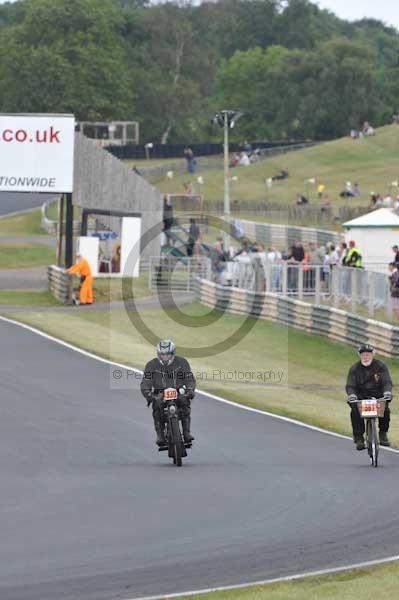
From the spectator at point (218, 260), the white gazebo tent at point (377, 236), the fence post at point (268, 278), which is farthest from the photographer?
the spectator at point (218, 260)

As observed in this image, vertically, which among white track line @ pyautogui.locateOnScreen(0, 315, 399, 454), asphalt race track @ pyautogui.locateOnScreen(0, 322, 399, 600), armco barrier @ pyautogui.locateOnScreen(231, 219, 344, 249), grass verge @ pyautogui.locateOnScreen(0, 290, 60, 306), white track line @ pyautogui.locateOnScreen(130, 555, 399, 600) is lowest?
white track line @ pyautogui.locateOnScreen(130, 555, 399, 600)

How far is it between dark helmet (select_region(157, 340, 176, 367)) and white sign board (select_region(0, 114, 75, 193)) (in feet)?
91.4

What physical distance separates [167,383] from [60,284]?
26.2 metres

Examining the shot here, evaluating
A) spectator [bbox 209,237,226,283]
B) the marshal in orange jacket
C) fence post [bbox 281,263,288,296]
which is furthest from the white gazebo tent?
the marshal in orange jacket

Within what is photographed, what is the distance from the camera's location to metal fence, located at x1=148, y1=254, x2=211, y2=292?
159ft

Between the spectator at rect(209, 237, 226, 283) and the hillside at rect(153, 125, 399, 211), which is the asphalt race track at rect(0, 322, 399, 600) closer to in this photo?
the spectator at rect(209, 237, 226, 283)

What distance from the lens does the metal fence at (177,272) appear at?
4853cm

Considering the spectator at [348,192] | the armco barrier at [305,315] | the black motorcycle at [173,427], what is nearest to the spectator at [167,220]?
the armco barrier at [305,315]

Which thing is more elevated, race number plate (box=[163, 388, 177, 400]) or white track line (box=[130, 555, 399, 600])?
race number plate (box=[163, 388, 177, 400])

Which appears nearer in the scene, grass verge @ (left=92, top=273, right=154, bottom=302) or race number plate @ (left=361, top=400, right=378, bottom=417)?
race number plate @ (left=361, top=400, right=378, bottom=417)

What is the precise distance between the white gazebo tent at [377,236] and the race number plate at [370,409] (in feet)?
83.9

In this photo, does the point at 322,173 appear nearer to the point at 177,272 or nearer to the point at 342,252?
the point at 177,272

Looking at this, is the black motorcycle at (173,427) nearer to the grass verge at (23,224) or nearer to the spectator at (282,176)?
the grass verge at (23,224)

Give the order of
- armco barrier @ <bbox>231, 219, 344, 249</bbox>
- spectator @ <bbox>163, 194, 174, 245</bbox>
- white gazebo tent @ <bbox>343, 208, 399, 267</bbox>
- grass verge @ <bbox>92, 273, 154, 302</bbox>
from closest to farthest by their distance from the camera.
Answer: white gazebo tent @ <bbox>343, 208, 399, 267</bbox> < grass verge @ <bbox>92, 273, 154, 302</bbox> < spectator @ <bbox>163, 194, 174, 245</bbox> < armco barrier @ <bbox>231, 219, 344, 249</bbox>
